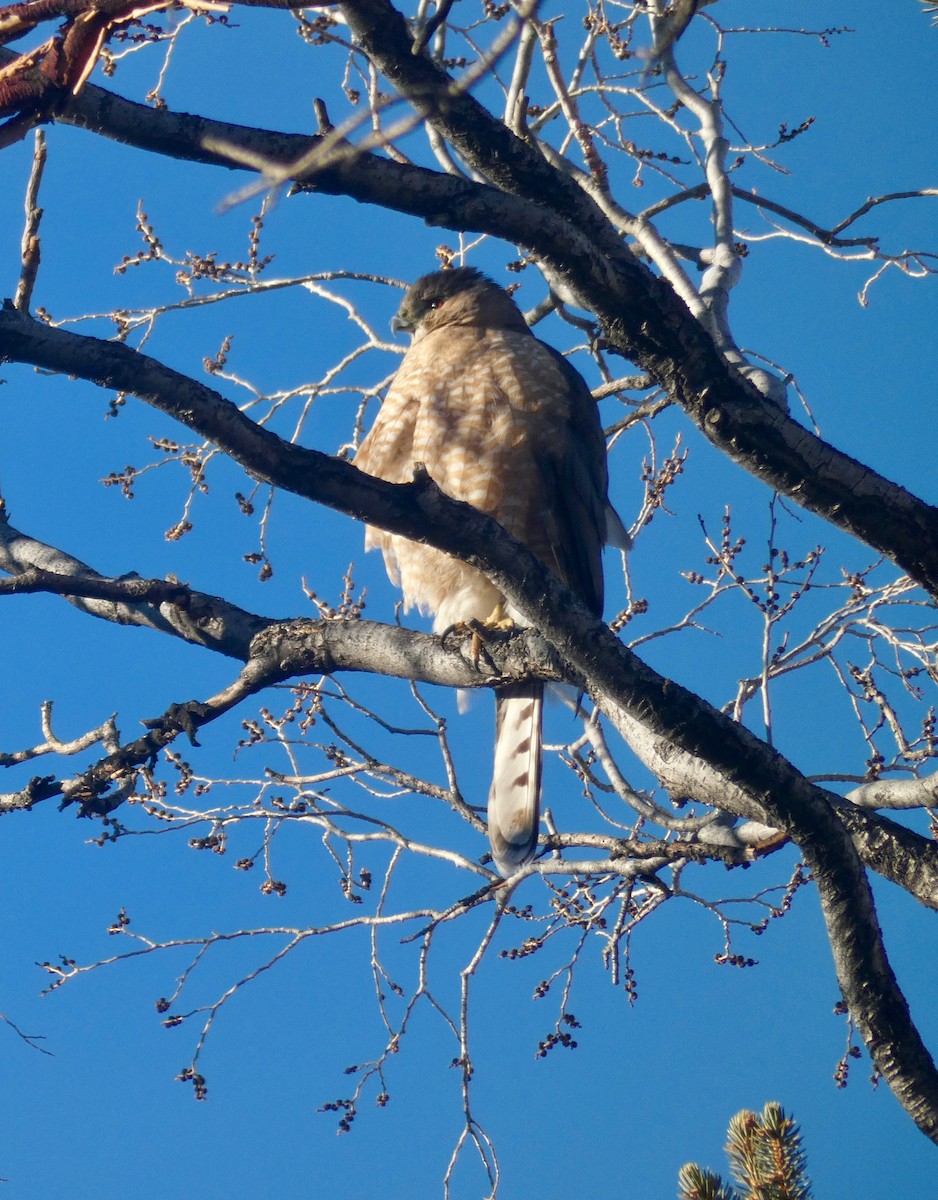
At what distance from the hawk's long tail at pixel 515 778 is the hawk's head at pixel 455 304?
1.65m

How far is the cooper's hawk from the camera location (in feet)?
12.6

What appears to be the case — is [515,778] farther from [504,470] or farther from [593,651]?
[593,651]

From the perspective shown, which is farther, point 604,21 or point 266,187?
point 604,21

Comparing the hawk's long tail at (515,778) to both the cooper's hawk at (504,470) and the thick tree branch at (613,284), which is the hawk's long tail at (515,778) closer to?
the cooper's hawk at (504,470)

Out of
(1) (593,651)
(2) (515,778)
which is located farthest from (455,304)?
(1) (593,651)

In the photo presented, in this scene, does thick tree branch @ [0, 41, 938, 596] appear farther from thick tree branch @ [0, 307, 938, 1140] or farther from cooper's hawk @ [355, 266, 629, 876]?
cooper's hawk @ [355, 266, 629, 876]

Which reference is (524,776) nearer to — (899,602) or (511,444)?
(511,444)

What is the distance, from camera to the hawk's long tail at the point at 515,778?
3.60 m

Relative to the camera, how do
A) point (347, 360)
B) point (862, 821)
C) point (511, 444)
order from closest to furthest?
point (862, 821) < point (511, 444) < point (347, 360)

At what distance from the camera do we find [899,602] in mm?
4242

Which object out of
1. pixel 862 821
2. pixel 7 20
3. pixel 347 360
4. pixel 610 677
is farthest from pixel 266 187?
pixel 347 360

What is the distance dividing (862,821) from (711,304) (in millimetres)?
1640

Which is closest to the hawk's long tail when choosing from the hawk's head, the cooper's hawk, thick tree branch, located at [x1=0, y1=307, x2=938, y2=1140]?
the cooper's hawk

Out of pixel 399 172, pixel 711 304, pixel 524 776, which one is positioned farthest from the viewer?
pixel 524 776
